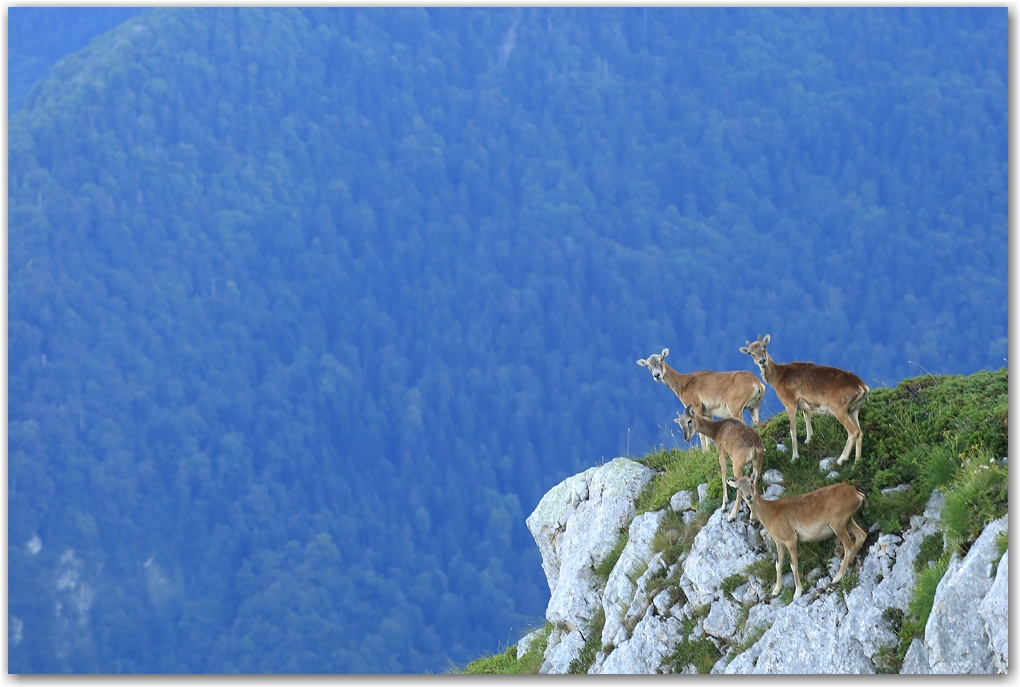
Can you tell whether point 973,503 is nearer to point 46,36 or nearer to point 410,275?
point 410,275

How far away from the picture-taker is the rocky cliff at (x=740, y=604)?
8820mm

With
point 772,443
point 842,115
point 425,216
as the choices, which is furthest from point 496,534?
point 772,443

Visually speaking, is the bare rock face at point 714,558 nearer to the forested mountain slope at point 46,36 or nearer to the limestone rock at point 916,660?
the limestone rock at point 916,660

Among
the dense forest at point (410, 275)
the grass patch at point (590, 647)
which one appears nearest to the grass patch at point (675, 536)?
the grass patch at point (590, 647)

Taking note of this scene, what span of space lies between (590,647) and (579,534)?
79.9 inches

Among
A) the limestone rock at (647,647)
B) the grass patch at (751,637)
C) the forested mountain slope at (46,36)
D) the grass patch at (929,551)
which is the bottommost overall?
the limestone rock at (647,647)

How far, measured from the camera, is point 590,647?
1246cm

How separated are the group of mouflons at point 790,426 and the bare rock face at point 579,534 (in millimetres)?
1328

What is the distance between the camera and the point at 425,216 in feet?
478

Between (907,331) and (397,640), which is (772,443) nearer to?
(397,640)

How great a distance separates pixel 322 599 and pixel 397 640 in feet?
31.2

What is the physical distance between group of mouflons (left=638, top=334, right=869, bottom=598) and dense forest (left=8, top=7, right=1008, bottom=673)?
261 ft

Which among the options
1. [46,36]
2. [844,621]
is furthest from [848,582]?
[46,36]

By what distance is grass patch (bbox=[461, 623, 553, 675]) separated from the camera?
13.9 m
